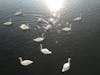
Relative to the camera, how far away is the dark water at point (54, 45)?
25719mm

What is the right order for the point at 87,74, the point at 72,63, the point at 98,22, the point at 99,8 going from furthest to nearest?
the point at 99,8 < the point at 98,22 < the point at 72,63 < the point at 87,74

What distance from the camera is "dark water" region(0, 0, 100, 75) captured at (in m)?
25.7

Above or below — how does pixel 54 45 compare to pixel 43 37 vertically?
below

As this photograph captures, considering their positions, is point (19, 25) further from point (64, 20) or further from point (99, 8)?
point (99, 8)

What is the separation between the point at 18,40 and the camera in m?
31.8

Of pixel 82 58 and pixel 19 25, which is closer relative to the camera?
pixel 82 58

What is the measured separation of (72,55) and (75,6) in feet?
55.7

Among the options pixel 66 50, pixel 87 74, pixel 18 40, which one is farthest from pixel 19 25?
pixel 87 74

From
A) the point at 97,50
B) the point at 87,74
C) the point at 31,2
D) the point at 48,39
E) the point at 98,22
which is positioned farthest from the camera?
the point at 31,2

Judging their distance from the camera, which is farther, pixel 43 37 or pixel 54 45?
pixel 43 37

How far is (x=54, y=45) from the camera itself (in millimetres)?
30172

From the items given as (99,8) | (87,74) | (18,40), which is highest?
(99,8)

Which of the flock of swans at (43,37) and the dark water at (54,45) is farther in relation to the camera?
the dark water at (54,45)

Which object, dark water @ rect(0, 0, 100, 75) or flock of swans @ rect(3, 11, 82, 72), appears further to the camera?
dark water @ rect(0, 0, 100, 75)
